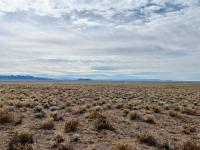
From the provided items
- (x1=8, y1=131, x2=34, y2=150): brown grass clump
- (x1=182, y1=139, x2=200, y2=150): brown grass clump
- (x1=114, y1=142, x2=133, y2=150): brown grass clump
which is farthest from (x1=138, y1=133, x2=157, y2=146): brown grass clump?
(x1=8, y1=131, x2=34, y2=150): brown grass clump

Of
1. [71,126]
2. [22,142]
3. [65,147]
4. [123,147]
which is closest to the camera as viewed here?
[123,147]

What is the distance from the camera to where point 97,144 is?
10.4 m

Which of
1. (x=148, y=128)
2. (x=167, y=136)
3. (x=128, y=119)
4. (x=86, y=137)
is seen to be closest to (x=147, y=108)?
(x=128, y=119)

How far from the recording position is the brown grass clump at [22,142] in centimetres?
900

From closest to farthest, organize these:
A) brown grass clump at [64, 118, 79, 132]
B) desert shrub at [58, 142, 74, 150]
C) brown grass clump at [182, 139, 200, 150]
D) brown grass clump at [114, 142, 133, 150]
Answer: brown grass clump at [114, 142, 133, 150], desert shrub at [58, 142, 74, 150], brown grass clump at [182, 139, 200, 150], brown grass clump at [64, 118, 79, 132]

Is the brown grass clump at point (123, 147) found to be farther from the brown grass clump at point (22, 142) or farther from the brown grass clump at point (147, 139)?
the brown grass clump at point (22, 142)

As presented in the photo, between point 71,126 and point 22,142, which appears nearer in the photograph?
point 22,142

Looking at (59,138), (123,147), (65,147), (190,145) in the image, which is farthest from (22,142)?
(190,145)

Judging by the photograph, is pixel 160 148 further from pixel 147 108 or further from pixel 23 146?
pixel 147 108

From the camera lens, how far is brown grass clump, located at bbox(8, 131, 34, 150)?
8997 millimetres

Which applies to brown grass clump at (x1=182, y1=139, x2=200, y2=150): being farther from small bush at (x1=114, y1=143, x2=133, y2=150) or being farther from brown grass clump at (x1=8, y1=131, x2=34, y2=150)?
brown grass clump at (x1=8, y1=131, x2=34, y2=150)

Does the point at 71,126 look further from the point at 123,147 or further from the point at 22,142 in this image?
the point at 123,147

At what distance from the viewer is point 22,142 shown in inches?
388

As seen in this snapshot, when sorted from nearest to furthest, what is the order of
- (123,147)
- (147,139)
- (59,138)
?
1. (123,147)
2. (59,138)
3. (147,139)
